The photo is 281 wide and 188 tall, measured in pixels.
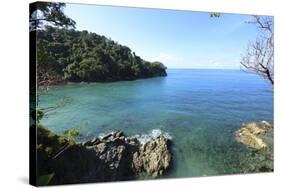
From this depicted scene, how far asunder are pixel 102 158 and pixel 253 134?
224 centimetres

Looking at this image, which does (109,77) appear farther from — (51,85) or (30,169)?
(30,169)

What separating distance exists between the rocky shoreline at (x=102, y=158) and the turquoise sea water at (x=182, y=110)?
4.5 inches

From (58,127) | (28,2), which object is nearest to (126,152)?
(58,127)

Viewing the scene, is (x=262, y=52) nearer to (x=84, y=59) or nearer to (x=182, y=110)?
(x=182, y=110)

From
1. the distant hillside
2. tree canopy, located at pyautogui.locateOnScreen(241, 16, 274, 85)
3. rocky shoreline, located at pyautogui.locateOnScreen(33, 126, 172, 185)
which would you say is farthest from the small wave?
tree canopy, located at pyautogui.locateOnScreen(241, 16, 274, 85)

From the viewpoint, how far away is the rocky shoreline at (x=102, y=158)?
21.5ft

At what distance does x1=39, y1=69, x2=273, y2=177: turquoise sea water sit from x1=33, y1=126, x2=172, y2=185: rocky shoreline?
0.37ft

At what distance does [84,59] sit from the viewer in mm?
6875

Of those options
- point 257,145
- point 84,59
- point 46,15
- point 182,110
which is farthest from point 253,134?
point 46,15

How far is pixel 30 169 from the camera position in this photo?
6691 mm

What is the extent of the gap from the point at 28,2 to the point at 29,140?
1.65 m

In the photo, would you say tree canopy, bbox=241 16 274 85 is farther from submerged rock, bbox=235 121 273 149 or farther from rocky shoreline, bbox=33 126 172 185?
rocky shoreline, bbox=33 126 172 185

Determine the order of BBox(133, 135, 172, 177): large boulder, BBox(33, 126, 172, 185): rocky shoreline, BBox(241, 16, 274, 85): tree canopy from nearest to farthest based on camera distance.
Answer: BBox(33, 126, 172, 185): rocky shoreline
BBox(133, 135, 172, 177): large boulder
BBox(241, 16, 274, 85): tree canopy

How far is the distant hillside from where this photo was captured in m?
6.62
